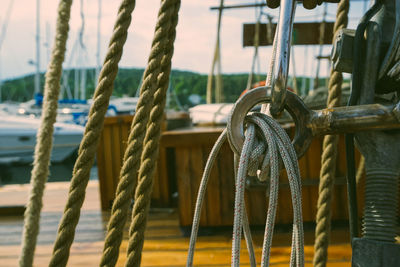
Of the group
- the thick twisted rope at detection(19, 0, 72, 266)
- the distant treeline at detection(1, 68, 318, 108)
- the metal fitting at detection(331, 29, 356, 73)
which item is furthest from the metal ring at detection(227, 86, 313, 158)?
the distant treeline at detection(1, 68, 318, 108)

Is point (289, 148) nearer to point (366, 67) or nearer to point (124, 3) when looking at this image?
point (366, 67)

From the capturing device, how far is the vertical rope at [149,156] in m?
0.82

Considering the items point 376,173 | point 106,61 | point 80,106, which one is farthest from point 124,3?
point 80,106

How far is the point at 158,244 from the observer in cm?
246

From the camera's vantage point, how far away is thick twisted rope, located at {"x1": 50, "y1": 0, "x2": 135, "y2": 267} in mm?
802

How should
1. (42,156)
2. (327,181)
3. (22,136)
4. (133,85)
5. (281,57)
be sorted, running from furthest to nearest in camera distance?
1. (133,85)
2. (22,136)
3. (327,181)
4. (42,156)
5. (281,57)

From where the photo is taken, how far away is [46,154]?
44.0 inches

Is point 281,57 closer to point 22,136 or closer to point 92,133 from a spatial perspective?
point 92,133

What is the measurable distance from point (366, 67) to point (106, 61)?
50 centimetres

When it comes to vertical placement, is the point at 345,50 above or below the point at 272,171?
above

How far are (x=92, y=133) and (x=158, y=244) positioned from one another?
5.82ft

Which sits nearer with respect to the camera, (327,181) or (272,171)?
(272,171)

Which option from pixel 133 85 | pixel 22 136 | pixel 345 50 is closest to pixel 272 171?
pixel 345 50

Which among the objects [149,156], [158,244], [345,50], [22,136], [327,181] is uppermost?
[345,50]
